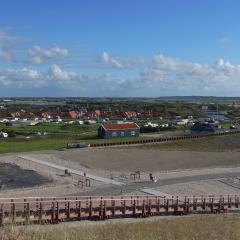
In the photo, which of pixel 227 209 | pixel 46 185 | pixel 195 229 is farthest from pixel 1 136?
pixel 195 229

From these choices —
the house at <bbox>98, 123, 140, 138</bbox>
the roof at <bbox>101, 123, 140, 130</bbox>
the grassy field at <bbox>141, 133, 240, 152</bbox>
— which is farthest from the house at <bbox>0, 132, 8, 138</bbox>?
the grassy field at <bbox>141, 133, 240, 152</bbox>

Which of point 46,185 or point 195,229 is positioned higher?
point 195,229

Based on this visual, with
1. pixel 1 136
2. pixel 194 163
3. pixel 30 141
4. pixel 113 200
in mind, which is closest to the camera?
pixel 113 200

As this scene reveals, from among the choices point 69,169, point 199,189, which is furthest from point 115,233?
point 69,169

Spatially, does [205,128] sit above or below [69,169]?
above

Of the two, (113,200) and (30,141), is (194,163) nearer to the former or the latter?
(30,141)

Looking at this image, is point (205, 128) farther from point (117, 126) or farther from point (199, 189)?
point (199, 189)

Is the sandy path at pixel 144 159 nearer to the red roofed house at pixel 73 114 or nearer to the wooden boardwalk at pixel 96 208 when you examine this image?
the wooden boardwalk at pixel 96 208
